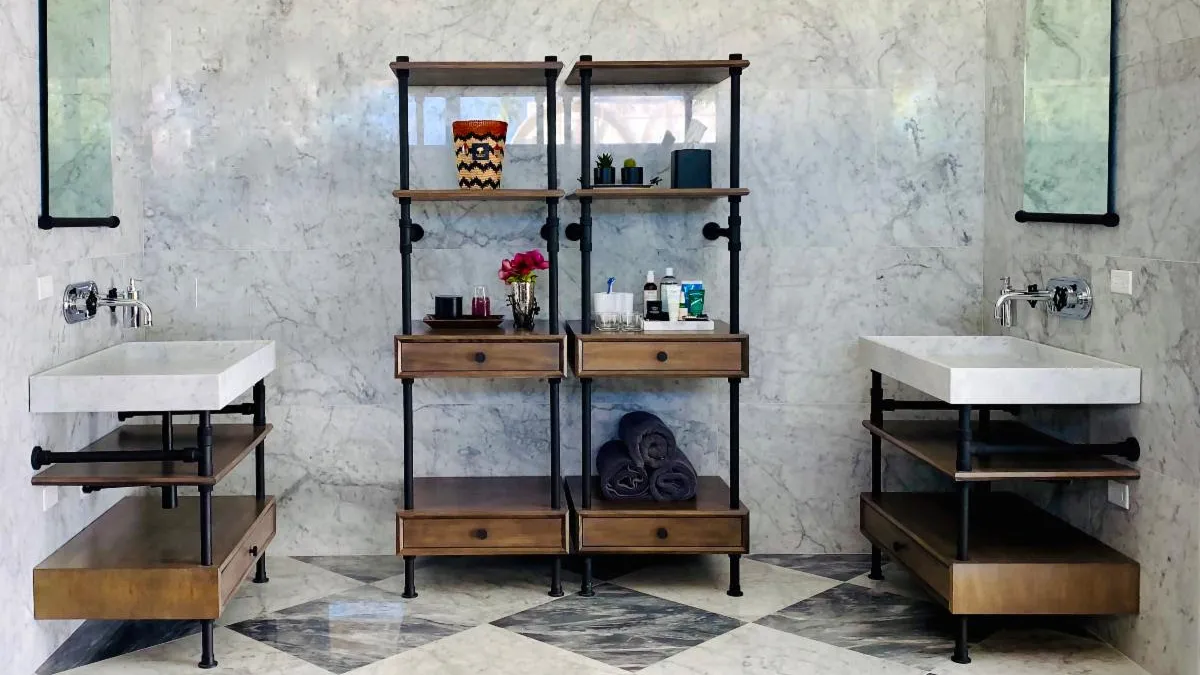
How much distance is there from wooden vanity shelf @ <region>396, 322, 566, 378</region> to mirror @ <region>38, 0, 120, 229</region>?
3.44ft

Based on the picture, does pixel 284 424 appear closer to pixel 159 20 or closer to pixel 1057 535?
pixel 159 20

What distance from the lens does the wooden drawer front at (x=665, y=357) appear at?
3979 mm

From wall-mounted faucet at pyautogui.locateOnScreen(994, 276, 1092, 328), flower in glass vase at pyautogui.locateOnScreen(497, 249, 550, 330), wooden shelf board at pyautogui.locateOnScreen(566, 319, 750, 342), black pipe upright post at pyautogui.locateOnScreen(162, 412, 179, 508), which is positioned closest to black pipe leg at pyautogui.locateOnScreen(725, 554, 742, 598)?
wooden shelf board at pyautogui.locateOnScreen(566, 319, 750, 342)

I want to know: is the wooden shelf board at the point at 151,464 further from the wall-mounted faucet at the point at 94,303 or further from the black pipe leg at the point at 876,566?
the black pipe leg at the point at 876,566

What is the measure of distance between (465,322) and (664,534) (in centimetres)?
97

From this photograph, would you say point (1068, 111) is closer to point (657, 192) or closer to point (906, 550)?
point (657, 192)

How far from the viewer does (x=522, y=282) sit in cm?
410

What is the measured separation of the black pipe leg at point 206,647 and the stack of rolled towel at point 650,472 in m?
1.36

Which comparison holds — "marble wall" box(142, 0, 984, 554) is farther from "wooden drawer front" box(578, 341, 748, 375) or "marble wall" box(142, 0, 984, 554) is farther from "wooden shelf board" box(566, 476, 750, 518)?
"wooden drawer front" box(578, 341, 748, 375)

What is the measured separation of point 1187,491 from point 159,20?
367cm

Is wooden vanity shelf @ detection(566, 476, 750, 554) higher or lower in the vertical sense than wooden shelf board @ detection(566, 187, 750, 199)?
lower

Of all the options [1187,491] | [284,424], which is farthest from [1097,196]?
[284,424]

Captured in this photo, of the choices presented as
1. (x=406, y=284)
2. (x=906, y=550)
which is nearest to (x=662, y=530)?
(x=906, y=550)

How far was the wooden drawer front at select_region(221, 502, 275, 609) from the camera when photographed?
3.43 meters
